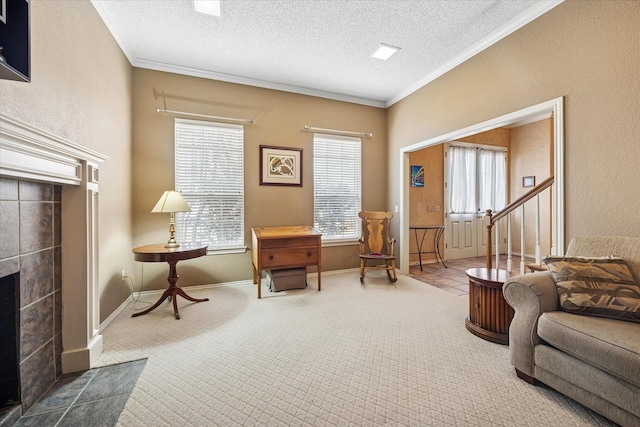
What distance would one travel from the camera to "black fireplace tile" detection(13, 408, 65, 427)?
1.35 m

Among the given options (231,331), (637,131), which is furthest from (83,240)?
(637,131)

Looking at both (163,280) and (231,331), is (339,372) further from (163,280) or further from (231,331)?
(163,280)

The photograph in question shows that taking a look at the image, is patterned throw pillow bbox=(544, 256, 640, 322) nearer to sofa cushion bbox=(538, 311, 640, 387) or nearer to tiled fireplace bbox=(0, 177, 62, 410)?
sofa cushion bbox=(538, 311, 640, 387)

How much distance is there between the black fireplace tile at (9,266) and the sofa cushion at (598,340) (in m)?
2.96

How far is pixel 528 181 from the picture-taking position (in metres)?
5.59

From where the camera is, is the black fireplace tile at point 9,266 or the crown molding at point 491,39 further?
the crown molding at point 491,39

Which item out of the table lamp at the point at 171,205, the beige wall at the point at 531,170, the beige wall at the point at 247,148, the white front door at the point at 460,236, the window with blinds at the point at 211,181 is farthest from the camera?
the white front door at the point at 460,236

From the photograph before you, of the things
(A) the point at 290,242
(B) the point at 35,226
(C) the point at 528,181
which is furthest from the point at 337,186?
(C) the point at 528,181

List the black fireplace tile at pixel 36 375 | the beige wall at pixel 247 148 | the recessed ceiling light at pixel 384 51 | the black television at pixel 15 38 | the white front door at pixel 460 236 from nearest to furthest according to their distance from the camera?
the black television at pixel 15 38
the black fireplace tile at pixel 36 375
the recessed ceiling light at pixel 384 51
the beige wall at pixel 247 148
the white front door at pixel 460 236

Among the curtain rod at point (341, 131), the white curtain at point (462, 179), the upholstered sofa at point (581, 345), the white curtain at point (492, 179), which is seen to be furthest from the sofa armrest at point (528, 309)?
the white curtain at point (492, 179)

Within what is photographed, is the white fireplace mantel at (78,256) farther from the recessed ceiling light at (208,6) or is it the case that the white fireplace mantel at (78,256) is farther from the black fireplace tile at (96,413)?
the recessed ceiling light at (208,6)

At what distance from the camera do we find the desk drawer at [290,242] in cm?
317

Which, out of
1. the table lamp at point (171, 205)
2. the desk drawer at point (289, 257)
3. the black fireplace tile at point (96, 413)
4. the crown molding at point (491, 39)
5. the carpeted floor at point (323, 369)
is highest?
the crown molding at point (491, 39)

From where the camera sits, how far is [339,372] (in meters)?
1.78
